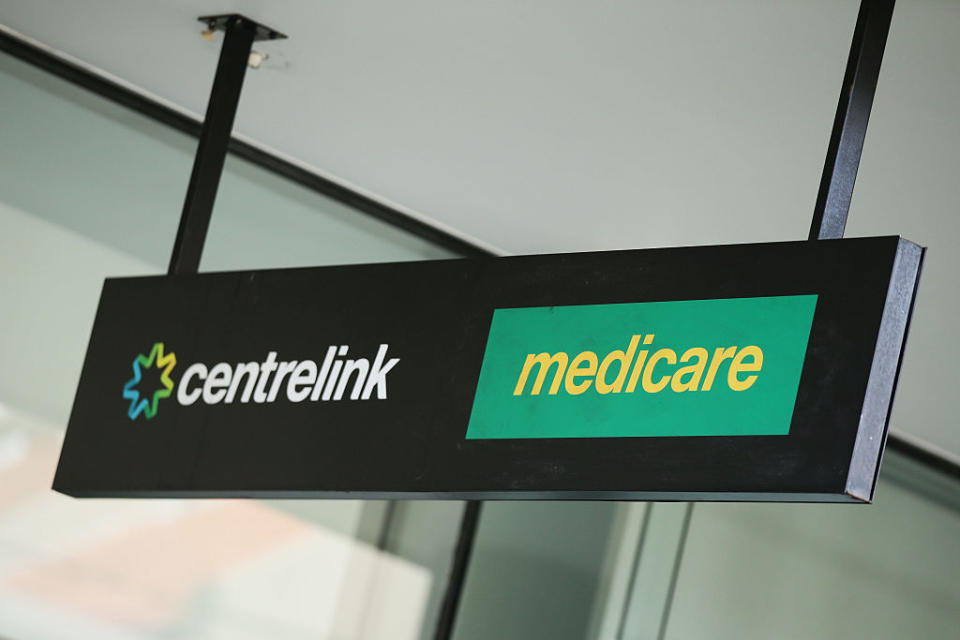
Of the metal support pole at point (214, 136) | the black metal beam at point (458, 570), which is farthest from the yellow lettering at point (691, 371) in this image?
the black metal beam at point (458, 570)

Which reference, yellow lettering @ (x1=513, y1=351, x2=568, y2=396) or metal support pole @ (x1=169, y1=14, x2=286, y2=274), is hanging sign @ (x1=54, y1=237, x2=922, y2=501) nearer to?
yellow lettering @ (x1=513, y1=351, x2=568, y2=396)

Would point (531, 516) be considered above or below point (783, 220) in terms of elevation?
below

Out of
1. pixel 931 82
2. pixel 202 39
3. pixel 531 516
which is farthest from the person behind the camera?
pixel 531 516

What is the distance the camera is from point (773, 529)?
646 centimetres

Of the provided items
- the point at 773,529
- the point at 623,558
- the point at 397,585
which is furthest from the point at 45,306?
the point at 773,529

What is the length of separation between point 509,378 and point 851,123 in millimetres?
811

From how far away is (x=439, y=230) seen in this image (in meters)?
5.92

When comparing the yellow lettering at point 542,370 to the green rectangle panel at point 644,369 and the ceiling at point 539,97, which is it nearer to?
the green rectangle panel at point 644,369

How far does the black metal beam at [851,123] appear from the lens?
2891 mm

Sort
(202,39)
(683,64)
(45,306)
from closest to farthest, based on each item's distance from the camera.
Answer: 1. (683,64)
2. (202,39)
3. (45,306)

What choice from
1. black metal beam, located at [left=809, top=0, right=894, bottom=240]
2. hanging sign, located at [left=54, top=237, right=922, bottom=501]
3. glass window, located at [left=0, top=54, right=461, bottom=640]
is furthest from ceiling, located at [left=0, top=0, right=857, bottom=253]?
hanging sign, located at [left=54, top=237, right=922, bottom=501]

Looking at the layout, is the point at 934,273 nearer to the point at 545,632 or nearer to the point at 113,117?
the point at 545,632

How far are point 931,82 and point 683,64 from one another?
63cm

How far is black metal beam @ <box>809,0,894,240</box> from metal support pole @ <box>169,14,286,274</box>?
1.72m
